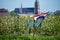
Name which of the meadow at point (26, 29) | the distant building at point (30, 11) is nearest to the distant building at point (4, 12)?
the meadow at point (26, 29)

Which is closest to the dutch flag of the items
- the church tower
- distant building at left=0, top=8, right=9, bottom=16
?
the church tower

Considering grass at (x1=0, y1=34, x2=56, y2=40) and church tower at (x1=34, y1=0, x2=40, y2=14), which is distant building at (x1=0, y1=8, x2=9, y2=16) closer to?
grass at (x1=0, y1=34, x2=56, y2=40)

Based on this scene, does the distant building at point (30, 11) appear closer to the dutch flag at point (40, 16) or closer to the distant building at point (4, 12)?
the dutch flag at point (40, 16)

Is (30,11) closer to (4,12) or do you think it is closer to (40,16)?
(40,16)

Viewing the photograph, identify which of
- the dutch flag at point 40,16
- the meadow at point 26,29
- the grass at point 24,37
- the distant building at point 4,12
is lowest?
the grass at point 24,37

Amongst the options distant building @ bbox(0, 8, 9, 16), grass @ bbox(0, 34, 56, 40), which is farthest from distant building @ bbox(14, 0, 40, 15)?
grass @ bbox(0, 34, 56, 40)

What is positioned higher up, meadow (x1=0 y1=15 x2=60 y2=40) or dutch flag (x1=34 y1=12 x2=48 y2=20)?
dutch flag (x1=34 y1=12 x2=48 y2=20)

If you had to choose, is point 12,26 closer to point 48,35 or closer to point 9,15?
point 9,15

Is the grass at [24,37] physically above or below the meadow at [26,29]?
below

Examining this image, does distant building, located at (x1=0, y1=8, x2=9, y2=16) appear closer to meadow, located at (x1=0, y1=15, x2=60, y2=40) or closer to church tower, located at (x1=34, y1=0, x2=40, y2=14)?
meadow, located at (x1=0, y1=15, x2=60, y2=40)

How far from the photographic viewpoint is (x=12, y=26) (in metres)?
4.33

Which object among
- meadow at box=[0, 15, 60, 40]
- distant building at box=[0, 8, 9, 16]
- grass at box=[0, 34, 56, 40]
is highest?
distant building at box=[0, 8, 9, 16]

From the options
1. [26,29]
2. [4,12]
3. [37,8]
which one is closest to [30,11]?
[37,8]

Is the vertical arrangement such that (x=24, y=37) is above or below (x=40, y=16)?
below
